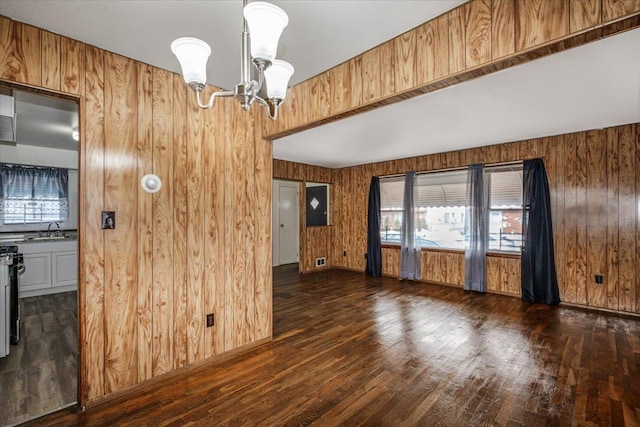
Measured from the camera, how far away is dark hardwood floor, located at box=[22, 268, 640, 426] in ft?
6.20

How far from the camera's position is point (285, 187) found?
757 cm

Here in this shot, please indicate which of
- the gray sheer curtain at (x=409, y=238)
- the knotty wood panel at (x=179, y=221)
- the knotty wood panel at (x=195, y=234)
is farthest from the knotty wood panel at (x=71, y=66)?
the gray sheer curtain at (x=409, y=238)

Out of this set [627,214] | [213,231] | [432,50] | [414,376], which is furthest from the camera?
[627,214]

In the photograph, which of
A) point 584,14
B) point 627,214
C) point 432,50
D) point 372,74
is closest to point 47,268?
point 372,74

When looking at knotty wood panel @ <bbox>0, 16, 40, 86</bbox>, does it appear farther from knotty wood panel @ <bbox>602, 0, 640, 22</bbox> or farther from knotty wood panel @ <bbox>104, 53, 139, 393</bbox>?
knotty wood panel @ <bbox>602, 0, 640, 22</bbox>

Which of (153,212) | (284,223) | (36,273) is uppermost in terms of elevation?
(153,212)

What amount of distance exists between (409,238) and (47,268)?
20.9 feet

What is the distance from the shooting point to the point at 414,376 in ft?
7.74

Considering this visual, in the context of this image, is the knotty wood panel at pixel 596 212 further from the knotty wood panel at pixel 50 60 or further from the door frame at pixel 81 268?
the knotty wood panel at pixel 50 60

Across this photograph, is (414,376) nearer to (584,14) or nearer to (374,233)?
(584,14)

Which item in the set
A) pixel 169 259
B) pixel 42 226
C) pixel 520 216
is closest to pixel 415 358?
pixel 169 259

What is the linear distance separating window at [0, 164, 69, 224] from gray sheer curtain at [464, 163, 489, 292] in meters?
7.40

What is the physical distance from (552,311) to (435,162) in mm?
2986

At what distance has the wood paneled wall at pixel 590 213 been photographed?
3.83 m
